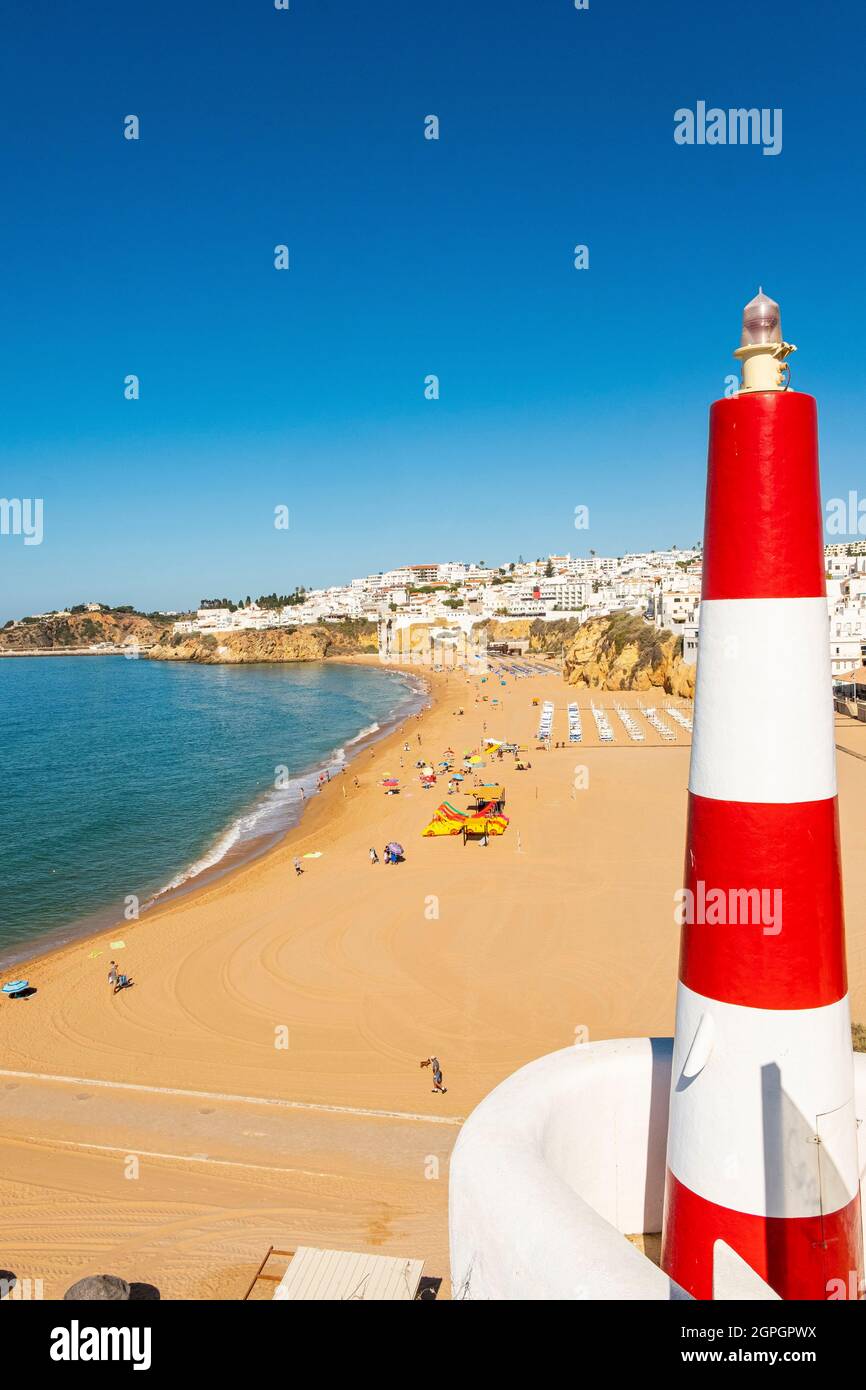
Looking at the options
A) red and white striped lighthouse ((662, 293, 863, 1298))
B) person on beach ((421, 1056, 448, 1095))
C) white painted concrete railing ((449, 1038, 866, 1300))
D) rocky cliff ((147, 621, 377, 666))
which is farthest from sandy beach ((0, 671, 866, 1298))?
rocky cliff ((147, 621, 377, 666))

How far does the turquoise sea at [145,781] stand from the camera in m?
28.3

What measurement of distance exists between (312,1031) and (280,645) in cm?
13831

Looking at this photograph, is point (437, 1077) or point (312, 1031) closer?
point (437, 1077)

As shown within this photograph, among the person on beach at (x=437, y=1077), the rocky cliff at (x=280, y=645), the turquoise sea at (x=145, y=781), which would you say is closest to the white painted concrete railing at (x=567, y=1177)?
the person on beach at (x=437, y=1077)

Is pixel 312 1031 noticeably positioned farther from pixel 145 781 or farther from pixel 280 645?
pixel 280 645

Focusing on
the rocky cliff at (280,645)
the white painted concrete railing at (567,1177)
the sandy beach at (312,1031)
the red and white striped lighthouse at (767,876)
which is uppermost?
the rocky cliff at (280,645)

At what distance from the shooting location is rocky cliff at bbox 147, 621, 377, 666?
5940 inches

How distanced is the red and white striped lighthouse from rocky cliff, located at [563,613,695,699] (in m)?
61.3

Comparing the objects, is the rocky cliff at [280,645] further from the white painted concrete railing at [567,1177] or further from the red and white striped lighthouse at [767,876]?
the red and white striped lighthouse at [767,876]

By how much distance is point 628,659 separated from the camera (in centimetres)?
7488

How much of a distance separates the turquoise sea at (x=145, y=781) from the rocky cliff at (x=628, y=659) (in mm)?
17216

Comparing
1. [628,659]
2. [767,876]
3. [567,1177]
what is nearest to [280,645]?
[628,659]

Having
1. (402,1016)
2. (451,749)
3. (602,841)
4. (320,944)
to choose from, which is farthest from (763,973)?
(451,749)
